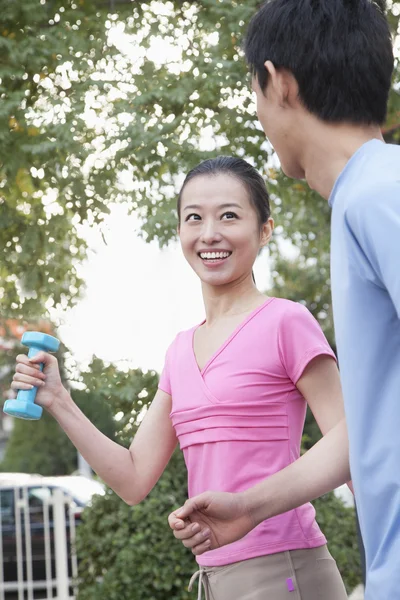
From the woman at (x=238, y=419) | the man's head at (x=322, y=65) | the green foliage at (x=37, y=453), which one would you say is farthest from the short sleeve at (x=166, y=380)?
the green foliage at (x=37, y=453)

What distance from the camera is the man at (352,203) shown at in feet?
3.77

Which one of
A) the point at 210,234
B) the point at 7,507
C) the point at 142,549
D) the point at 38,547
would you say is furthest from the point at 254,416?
the point at 7,507

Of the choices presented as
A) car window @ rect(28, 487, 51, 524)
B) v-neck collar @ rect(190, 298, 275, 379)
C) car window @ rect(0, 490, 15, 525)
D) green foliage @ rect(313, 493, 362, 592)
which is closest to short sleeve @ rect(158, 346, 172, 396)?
v-neck collar @ rect(190, 298, 275, 379)

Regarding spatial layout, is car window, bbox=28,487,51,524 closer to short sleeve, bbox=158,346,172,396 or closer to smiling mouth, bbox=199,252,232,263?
short sleeve, bbox=158,346,172,396

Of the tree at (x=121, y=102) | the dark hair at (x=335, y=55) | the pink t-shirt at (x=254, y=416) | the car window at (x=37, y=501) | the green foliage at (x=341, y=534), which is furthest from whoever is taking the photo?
the car window at (x=37, y=501)

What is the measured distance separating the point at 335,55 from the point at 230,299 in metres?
0.74

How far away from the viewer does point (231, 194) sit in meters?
1.98

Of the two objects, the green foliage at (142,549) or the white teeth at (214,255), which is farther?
the green foliage at (142,549)

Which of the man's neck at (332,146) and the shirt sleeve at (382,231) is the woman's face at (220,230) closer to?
the man's neck at (332,146)

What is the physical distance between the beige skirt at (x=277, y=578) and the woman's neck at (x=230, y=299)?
52 cm

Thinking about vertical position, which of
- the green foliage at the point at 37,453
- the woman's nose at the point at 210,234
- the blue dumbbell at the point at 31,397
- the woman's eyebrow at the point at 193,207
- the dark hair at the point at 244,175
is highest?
the green foliage at the point at 37,453

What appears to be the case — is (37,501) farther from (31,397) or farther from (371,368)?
(371,368)

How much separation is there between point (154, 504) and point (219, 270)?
10.1ft

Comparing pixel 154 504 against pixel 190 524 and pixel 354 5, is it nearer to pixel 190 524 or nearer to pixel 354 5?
pixel 190 524
